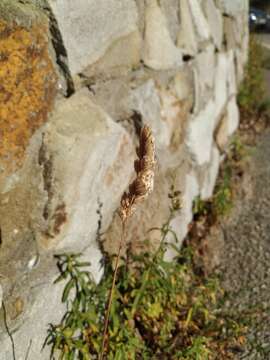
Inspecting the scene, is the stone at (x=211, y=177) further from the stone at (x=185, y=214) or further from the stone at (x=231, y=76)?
the stone at (x=231, y=76)

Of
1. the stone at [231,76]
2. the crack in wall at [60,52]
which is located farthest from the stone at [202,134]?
the crack in wall at [60,52]

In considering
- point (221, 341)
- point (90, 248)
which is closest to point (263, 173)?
point (221, 341)

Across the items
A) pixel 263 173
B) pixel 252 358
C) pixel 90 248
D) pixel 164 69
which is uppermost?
pixel 164 69

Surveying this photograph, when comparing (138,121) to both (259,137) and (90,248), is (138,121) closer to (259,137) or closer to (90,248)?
(90,248)

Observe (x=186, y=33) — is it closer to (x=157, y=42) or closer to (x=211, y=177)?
(x=157, y=42)

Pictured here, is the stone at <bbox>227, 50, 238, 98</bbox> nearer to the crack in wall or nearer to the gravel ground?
the gravel ground

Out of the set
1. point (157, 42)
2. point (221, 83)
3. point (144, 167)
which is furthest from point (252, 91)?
point (144, 167)
